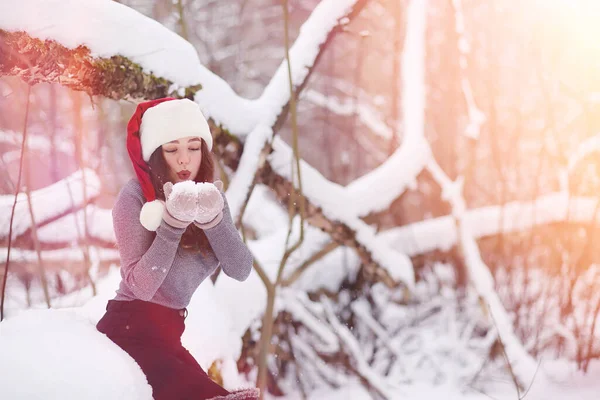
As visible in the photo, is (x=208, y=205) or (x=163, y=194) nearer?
(x=208, y=205)

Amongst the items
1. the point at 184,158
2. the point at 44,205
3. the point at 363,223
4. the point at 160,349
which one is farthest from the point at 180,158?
the point at 44,205

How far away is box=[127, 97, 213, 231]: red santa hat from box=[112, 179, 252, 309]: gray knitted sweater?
0.04 metres

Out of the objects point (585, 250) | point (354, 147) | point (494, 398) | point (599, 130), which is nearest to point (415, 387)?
point (494, 398)

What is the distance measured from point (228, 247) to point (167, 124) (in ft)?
1.09

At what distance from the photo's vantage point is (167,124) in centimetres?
131

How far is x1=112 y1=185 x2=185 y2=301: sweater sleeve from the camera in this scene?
1187 mm

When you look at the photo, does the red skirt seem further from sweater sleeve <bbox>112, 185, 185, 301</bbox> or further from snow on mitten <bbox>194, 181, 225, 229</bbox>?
snow on mitten <bbox>194, 181, 225, 229</bbox>

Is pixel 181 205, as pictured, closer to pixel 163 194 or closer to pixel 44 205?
pixel 163 194

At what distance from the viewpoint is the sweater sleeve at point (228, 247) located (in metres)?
1.26

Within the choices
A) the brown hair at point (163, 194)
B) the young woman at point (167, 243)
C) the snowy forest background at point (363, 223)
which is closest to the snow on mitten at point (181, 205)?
the young woman at point (167, 243)

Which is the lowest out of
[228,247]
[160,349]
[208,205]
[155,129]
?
[160,349]

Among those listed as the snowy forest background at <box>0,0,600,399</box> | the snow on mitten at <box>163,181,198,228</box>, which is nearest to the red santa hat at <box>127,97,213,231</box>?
the snow on mitten at <box>163,181,198,228</box>

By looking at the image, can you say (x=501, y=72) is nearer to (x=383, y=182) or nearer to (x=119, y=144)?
(x=383, y=182)

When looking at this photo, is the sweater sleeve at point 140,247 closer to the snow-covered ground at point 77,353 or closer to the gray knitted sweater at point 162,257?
the gray knitted sweater at point 162,257
